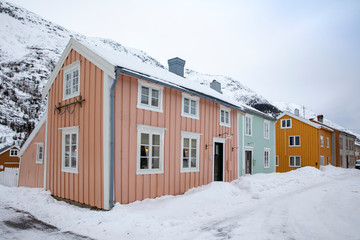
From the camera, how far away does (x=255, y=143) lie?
18.7 metres

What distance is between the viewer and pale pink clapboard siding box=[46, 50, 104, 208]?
903 centimetres

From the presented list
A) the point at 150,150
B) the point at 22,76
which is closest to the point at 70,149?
the point at 150,150

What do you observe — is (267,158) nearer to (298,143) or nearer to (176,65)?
(176,65)

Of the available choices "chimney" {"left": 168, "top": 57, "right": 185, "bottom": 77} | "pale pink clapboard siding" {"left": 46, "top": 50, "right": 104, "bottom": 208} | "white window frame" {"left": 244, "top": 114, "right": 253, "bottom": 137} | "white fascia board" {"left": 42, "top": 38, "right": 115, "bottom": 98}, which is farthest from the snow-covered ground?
"chimney" {"left": 168, "top": 57, "right": 185, "bottom": 77}

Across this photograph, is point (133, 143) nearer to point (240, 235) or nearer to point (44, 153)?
point (240, 235)

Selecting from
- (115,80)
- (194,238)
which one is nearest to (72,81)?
(115,80)

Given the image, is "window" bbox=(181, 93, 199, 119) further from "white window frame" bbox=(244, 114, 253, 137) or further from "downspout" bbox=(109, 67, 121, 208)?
"white window frame" bbox=(244, 114, 253, 137)

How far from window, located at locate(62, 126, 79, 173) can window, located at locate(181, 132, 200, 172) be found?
4295mm

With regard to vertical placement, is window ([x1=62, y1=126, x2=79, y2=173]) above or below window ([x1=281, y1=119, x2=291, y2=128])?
below

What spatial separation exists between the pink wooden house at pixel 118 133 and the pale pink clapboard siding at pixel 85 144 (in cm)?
3

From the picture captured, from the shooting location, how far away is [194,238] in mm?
5875

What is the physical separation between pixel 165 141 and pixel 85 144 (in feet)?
9.89

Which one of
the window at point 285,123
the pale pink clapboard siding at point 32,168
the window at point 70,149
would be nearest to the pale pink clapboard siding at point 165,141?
the window at point 70,149

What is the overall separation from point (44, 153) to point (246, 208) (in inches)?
375
